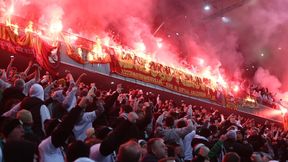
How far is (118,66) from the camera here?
46.4 feet

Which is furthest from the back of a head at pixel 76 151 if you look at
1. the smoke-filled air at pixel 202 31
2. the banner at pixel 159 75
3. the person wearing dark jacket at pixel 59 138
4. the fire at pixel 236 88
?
the fire at pixel 236 88

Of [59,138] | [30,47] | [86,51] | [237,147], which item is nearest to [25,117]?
[59,138]

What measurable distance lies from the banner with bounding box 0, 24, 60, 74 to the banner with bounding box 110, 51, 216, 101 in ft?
8.58

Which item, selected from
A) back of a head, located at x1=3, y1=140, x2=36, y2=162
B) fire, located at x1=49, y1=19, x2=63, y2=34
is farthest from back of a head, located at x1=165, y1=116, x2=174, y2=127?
fire, located at x1=49, y1=19, x2=63, y2=34

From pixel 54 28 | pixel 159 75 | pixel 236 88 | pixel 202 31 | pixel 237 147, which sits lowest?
A: pixel 236 88

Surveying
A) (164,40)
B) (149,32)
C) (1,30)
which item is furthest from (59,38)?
(164,40)

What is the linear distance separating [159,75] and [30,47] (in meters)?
6.13

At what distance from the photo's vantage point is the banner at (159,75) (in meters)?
14.4

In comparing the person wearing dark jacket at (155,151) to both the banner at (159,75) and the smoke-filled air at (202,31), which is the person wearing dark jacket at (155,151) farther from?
the smoke-filled air at (202,31)

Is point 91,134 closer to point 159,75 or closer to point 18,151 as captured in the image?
point 18,151

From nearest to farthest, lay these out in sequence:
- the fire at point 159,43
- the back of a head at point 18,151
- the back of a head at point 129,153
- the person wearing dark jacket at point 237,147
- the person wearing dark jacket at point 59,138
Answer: the back of a head at point 18,151, the back of a head at point 129,153, the person wearing dark jacket at point 59,138, the person wearing dark jacket at point 237,147, the fire at point 159,43

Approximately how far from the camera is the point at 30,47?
1132 centimetres

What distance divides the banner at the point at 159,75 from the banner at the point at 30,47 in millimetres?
2614

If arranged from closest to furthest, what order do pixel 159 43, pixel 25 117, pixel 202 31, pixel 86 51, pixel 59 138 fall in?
1. pixel 59 138
2. pixel 25 117
3. pixel 86 51
4. pixel 159 43
5. pixel 202 31
